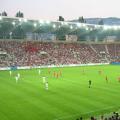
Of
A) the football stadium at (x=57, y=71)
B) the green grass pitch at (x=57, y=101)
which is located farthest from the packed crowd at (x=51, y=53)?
the green grass pitch at (x=57, y=101)

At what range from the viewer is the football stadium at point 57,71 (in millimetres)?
25645

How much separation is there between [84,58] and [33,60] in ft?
56.9

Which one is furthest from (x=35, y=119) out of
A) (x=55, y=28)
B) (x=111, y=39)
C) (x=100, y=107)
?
(x=111, y=39)

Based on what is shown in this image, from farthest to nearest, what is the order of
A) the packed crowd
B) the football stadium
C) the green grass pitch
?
the packed crowd, the football stadium, the green grass pitch

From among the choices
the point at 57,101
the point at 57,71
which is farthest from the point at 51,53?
the point at 57,101

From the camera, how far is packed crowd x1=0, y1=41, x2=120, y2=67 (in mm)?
78162

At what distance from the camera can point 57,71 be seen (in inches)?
2493

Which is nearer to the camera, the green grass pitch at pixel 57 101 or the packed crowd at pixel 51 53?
the green grass pitch at pixel 57 101

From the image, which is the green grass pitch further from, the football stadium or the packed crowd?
the packed crowd

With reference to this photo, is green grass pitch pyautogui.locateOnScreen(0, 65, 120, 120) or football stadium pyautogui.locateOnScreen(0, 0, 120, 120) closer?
green grass pitch pyautogui.locateOnScreen(0, 65, 120, 120)

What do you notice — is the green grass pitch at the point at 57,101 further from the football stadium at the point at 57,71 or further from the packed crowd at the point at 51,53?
the packed crowd at the point at 51,53

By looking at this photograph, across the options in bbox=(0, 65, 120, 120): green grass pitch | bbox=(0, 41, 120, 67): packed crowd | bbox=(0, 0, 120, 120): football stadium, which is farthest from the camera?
bbox=(0, 41, 120, 67): packed crowd

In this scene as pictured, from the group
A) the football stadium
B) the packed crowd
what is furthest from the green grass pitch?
the packed crowd

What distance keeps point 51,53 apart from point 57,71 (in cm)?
2279
